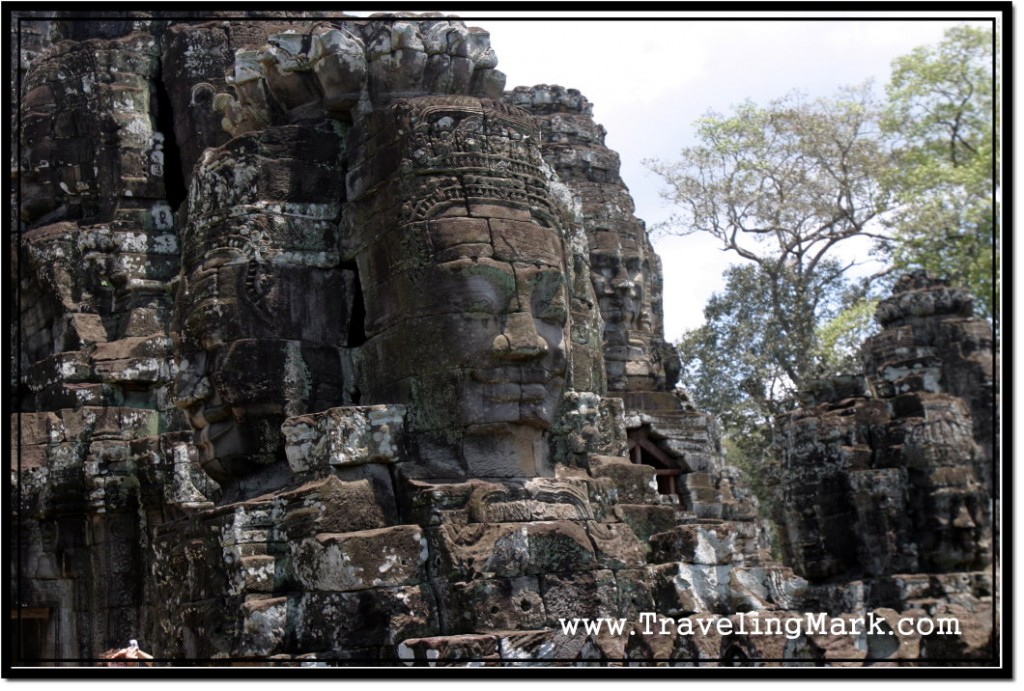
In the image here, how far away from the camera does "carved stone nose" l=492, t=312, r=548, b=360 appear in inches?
321

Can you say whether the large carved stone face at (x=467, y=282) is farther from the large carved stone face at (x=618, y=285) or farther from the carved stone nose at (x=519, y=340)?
the large carved stone face at (x=618, y=285)

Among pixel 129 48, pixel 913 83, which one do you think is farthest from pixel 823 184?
pixel 129 48

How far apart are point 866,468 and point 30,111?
9.16m

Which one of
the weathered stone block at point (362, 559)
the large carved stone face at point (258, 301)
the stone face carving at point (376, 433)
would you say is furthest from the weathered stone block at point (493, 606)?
the large carved stone face at point (258, 301)

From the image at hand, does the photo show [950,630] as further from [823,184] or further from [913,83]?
[823,184]

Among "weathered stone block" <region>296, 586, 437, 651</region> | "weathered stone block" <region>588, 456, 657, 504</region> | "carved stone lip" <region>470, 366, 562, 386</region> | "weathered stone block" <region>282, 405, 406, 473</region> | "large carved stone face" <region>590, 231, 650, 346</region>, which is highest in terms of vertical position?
"large carved stone face" <region>590, 231, 650, 346</region>

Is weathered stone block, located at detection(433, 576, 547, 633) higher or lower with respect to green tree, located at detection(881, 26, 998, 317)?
lower

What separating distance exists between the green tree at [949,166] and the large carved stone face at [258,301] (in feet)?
32.5

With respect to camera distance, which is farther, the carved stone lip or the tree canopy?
the tree canopy

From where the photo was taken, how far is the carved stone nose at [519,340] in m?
8.16

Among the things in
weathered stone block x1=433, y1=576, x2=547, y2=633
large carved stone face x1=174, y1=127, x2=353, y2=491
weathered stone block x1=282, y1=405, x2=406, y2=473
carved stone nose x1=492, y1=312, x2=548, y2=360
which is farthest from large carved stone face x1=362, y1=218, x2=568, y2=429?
weathered stone block x1=433, y1=576, x2=547, y2=633

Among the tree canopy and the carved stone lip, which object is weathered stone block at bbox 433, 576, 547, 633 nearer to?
the carved stone lip

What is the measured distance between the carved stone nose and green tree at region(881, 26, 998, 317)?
32.3ft

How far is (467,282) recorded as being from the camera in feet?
27.0
